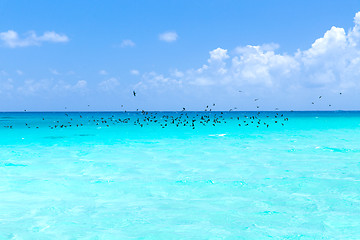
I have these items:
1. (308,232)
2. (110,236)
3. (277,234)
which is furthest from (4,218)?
(308,232)

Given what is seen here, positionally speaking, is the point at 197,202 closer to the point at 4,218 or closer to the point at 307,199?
the point at 307,199

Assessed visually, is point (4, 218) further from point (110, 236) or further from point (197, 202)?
point (197, 202)

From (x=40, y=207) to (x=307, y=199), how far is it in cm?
912

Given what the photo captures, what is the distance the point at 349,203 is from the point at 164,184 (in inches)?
282

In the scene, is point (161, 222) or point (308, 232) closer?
point (308, 232)

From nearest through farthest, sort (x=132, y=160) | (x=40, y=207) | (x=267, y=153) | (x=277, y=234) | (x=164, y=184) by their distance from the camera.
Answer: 1. (x=277, y=234)
2. (x=40, y=207)
3. (x=164, y=184)
4. (x=132, y=160)
5. (x=267, y=153)

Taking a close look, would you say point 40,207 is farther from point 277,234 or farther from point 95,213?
point 277,234

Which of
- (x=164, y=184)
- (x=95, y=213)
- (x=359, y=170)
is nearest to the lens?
(x=95, y=213)

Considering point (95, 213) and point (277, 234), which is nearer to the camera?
point (277, 234)

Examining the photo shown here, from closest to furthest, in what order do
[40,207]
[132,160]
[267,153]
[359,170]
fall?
[40,207] < [359,170] < [132,160] < [267,153]

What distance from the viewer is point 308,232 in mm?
9562

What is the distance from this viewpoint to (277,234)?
375 inches

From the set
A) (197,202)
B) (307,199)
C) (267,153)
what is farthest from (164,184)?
(267,153)

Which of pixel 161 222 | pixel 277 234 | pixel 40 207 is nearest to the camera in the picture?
pixel 277 234
